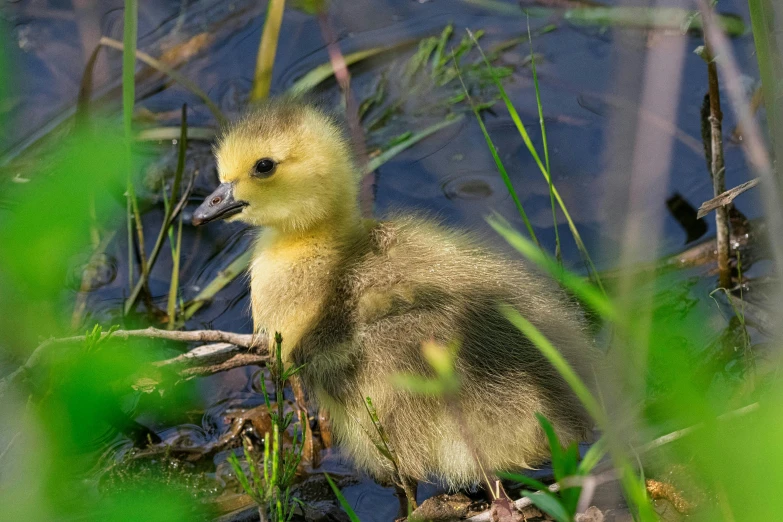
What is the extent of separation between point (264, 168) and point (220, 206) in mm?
139

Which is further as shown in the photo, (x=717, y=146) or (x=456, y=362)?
(x=717, y=146)

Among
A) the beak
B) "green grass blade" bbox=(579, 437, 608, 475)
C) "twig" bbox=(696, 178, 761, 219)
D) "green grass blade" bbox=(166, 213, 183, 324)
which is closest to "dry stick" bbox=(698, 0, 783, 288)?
"green grass blade" bbox=(579, 437, 608, 475)

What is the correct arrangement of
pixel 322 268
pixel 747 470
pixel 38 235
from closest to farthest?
1. pixel 747 470
2. pixel 38 235
3. pixel 322 268

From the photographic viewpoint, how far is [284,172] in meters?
2.17

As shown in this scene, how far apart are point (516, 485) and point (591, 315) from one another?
0.46m

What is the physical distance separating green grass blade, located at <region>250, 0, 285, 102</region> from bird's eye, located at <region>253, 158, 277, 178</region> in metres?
0.89

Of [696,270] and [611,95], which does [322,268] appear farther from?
[611,95]

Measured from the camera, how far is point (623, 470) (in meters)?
1.25

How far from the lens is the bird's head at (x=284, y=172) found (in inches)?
85.0

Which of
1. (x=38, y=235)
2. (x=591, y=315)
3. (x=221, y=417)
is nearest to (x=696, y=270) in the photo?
(x=591, y=315)

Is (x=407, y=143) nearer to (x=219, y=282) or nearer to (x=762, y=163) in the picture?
(x=219, y=282)

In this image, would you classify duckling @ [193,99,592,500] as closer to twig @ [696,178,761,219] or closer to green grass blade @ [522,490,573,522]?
twig @ [696,178,761,219]

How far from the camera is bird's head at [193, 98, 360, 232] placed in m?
2.16

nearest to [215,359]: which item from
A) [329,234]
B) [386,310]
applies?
[329,234]
